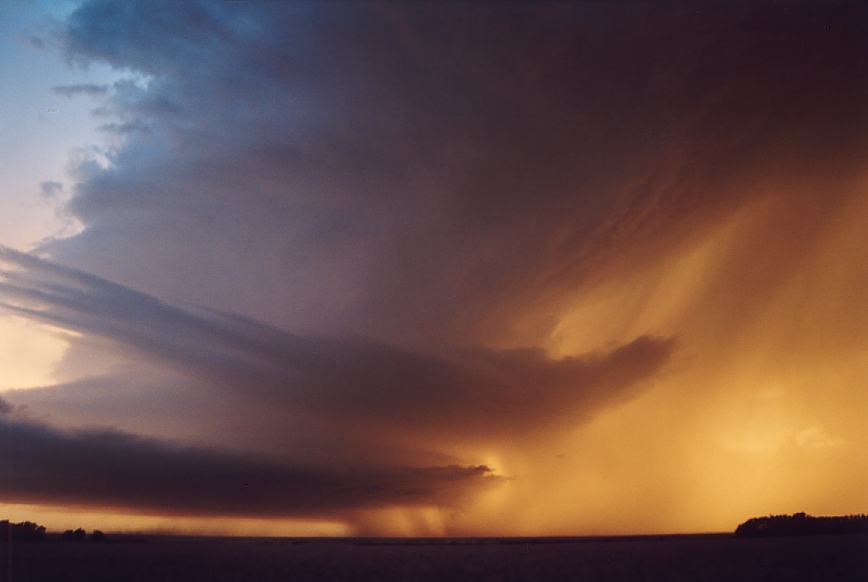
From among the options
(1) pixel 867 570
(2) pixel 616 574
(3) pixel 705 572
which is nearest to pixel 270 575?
(2) pixel 616 574

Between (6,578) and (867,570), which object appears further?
(6,578)

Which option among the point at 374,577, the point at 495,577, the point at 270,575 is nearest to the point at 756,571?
the point at 495,577

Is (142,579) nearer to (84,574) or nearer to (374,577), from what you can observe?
(84,574)

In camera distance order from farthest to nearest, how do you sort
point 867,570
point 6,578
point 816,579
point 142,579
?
point 6,578
point 867,570
point 142,579
point 816,579

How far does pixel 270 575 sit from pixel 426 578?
79.2 feet

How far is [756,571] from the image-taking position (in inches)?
3755

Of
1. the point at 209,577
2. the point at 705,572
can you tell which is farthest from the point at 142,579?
the point at 705,572

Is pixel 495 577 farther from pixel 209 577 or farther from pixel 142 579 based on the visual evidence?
pixel 142 579

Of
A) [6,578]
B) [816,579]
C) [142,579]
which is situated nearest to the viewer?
[816,579]

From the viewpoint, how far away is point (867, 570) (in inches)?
3706

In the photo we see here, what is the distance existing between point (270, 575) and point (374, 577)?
647 inches

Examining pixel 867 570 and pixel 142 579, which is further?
pixel 867 570

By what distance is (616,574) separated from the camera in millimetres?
96250

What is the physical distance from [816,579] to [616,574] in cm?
2648
